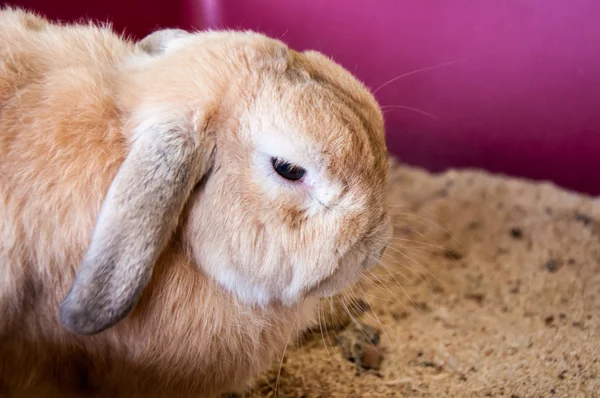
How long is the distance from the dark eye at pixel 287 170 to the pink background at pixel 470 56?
1.39 metres

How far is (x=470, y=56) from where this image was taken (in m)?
2.62

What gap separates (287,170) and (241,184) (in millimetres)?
109

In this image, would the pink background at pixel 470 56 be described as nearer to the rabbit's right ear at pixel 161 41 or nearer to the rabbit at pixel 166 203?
the rabbit's right ear at pixel 161 41

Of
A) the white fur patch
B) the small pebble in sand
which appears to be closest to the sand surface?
the small pebble in sand

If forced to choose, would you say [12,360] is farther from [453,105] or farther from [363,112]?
[453,105]

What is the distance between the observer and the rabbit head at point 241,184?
125 cm

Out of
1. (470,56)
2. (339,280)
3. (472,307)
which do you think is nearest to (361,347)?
(472,307)

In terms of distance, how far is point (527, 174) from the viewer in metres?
2.80

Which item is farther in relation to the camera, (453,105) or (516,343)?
(453,105)

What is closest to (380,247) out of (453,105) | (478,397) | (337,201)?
(337,201)

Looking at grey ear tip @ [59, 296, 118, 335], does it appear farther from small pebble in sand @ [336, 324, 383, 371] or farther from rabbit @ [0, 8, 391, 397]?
small pebble in sand @ [336, 324, 383, 371]

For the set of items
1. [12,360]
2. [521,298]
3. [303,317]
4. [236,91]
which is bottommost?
[521,298]

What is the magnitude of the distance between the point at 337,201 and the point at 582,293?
1.36 m

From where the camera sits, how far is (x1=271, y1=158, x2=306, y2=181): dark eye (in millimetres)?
1323
